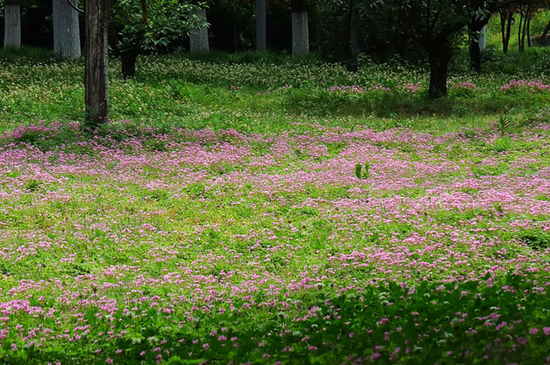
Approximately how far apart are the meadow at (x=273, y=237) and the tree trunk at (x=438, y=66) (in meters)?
2.36

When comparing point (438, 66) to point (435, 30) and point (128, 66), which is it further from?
point (128, 66)

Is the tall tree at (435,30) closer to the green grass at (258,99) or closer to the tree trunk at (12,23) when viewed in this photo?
the green grass at (258,99)

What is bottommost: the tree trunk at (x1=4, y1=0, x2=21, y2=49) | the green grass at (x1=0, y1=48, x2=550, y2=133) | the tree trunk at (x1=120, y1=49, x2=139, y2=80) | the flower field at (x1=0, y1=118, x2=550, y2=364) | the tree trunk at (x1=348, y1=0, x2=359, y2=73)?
the flower field at (x1=0, y1=118, x2=550, y2=364)

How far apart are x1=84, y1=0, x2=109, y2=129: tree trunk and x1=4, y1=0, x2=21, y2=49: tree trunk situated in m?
20.0

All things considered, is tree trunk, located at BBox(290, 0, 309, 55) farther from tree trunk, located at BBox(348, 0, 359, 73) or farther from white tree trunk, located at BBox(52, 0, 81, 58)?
white tree trunk, located at BBox(52, 0, 81, 58)

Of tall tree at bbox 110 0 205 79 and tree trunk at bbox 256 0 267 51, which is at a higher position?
tree trunk at bbox 256 0 267 51

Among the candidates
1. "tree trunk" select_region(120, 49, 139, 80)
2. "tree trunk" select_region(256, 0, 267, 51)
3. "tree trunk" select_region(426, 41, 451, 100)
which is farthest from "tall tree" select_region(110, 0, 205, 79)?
"tree trunk" select_region(256, 0, 267, 51)

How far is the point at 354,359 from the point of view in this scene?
4.71 m

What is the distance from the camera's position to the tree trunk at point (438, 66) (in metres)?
21.7

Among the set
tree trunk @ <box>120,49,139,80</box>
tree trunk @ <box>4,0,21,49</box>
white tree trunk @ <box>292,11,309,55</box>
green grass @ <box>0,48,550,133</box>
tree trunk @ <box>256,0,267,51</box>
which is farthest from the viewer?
white tree trunk @ <box>292,11,309,55</box>

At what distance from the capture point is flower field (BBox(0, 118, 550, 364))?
525 centimetres

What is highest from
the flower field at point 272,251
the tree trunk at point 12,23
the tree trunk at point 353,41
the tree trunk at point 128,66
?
the tree trunk at point 12,23

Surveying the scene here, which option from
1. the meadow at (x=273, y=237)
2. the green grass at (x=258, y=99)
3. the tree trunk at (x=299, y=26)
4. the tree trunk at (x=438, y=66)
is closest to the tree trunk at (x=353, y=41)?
the green grass at (x=258, y=99)

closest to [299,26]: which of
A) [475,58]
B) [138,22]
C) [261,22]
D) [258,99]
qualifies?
[261,22]
